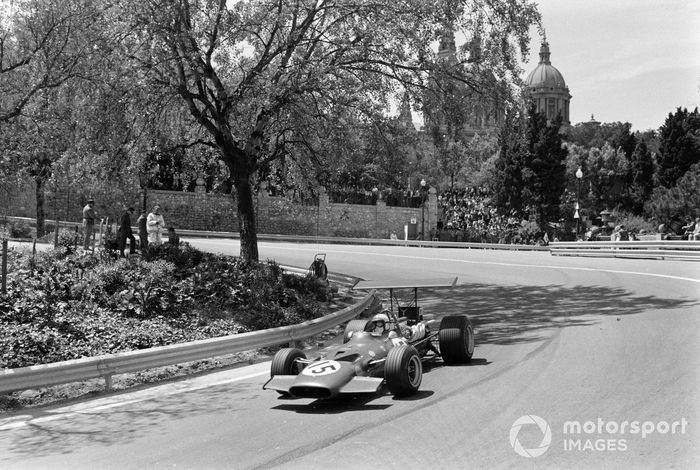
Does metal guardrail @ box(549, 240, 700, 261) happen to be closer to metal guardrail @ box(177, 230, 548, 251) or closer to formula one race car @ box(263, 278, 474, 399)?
metal guardrail @ box(177, 230, 548, 251)

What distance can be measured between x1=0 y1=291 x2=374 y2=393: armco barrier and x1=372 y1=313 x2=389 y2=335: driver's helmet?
2240mm

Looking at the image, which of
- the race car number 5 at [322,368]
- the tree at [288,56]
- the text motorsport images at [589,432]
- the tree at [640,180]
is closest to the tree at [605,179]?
the tree at [640,180]

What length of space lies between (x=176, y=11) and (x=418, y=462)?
12.3 meters

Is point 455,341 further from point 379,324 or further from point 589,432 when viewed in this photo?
point 589,432

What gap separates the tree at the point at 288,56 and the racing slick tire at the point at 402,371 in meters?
9.18

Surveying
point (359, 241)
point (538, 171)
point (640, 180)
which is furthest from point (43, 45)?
point (640, 180)

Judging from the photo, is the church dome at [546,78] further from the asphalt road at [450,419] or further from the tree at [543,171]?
the asphalt road at [450,419]

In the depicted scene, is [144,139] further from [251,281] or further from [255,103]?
[251,281]

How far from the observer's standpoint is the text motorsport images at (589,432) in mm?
5758

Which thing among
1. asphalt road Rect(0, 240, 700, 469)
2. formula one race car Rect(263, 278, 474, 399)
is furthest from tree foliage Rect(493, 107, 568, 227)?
formula one race car Rect(263, 278, 474, 399)

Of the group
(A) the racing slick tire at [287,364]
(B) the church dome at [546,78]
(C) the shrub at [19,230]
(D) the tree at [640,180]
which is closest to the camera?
(A) the racing slick tire at [287,364]

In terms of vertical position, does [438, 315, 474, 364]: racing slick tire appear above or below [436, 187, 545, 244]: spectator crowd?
below

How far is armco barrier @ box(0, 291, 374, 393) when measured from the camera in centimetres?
804

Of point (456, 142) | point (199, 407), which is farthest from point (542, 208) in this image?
point (199, 407)
